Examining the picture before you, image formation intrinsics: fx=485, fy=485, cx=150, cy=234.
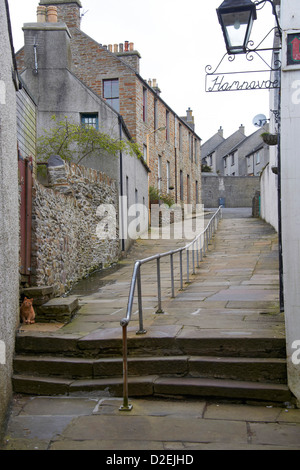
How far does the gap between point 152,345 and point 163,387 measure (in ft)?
2.18

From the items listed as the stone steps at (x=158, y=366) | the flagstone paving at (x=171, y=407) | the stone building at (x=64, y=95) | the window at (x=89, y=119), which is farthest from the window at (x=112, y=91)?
the stone steps at (x=158, y=366)

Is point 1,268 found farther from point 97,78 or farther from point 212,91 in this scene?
point 97,78

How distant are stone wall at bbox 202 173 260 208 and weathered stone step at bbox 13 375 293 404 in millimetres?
40863

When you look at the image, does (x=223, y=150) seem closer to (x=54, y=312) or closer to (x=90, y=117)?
(x=90, y=117)

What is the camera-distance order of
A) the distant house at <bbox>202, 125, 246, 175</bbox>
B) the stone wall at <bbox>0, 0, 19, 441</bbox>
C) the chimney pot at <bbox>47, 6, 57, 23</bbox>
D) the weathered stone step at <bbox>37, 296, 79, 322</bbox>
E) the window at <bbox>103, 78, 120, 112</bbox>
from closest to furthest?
the stone wall at <bbox>0, 0, 19, 441</bbox>, the weathered stone step at <bbox>37, 296, 79, 322</bbox>, the chimney pot at <bbox>47, 6, 57, 23</bbox>, the window at <bbox>103, 78, 120, 112</bbox>, the distant house at <bbox>202, 125, 246, 175</bbox>

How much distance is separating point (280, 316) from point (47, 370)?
303 centimetres

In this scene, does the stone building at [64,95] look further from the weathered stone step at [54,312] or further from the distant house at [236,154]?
the distant house at [236,154]

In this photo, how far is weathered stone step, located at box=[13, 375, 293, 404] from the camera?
471 cm

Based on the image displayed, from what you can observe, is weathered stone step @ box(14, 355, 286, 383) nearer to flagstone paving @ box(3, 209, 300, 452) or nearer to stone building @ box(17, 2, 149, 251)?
flagstone paving @ box(3, 209, 300, 452)

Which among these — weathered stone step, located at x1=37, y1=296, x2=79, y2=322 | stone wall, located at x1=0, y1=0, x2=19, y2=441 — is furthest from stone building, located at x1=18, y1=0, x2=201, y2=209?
weathered stone step, located at x1=37, y1=296, x2=79, y2=322

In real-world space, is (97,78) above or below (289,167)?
above

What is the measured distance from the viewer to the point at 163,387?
4.90 m

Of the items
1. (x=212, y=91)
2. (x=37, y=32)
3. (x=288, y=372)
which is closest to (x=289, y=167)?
(x=212, y=91)

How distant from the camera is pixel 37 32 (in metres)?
14.1
